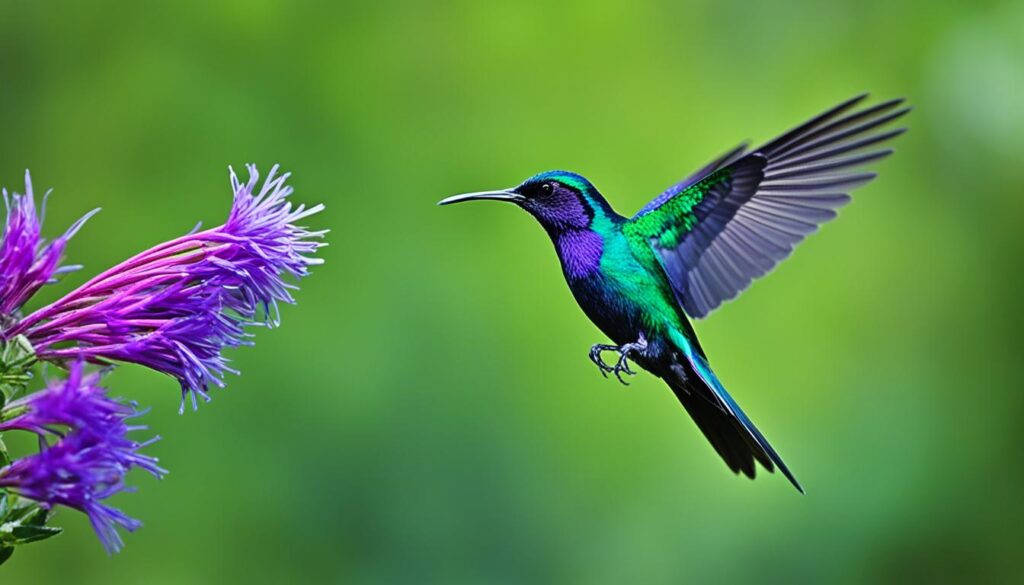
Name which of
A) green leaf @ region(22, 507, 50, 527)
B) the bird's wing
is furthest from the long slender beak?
green leaf @ region(22, 507, 50, 527)

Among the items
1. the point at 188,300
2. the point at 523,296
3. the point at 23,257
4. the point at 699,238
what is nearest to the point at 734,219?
the point at 699,238

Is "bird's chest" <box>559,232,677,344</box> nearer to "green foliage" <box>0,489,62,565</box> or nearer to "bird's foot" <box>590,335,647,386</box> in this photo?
"bird's foot" <box>590,335,647,386</box>

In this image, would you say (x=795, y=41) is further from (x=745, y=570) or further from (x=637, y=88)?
(x=745, y=570)

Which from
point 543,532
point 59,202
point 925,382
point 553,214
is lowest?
point 925,382

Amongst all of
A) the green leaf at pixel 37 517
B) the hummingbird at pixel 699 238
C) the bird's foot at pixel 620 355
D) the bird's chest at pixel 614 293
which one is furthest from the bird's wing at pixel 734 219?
the green leaf at pixel 37 517

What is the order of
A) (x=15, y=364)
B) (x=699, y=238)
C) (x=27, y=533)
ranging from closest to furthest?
(x=27, y=533), (x=15, y=364), (x=699, y=238)

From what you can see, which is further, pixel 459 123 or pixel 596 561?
pixel 459 123

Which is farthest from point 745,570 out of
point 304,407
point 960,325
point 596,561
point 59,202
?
point 59,202

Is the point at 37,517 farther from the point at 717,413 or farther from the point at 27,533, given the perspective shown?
the point at 717,413
